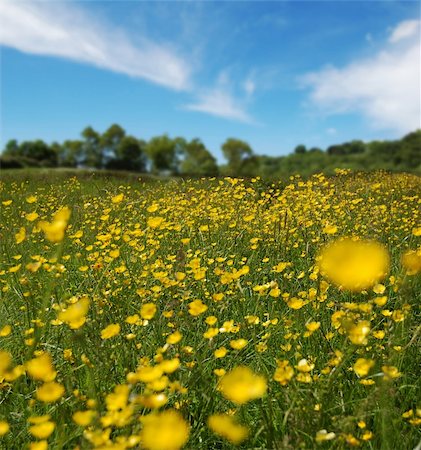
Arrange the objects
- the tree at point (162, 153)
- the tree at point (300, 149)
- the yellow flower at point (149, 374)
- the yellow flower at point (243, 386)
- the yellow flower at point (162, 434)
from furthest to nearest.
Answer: the tree at point (300, 149) < the tree at point (162, 153) < the yellow flower at point (149, 374) < the yellow flower at point (243, 386) < the yellow flower at point (162, 434)

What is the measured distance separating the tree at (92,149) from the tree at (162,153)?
6419 millimetres

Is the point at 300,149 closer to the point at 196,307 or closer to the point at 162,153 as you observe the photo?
the point at 162,153

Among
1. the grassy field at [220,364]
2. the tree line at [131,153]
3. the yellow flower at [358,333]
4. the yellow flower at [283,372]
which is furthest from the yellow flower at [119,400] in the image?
the tree line at [131,153]

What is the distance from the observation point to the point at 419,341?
209 centimetres

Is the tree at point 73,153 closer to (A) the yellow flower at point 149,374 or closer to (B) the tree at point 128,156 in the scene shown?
(B) the tree at point 128,156

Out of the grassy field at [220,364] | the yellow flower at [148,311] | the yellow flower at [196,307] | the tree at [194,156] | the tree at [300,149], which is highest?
the tree at [300,149]

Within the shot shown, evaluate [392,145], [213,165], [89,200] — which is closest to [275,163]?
[392,145]

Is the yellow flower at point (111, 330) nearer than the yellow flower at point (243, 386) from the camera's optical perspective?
No

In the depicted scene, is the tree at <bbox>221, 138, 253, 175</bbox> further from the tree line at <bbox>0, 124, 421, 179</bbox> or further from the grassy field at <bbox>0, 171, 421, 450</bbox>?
the grassy field at <bbox>0, 171, 421, 450</bbox>

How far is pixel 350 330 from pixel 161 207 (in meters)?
4.14

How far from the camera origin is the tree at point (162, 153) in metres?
52.5

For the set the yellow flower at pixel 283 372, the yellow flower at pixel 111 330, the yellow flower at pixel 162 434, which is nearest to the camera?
the yellow flower at pixel 162 434

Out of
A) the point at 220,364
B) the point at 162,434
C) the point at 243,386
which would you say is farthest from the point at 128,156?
the point at 162,434

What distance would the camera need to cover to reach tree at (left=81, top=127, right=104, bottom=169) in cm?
5425
